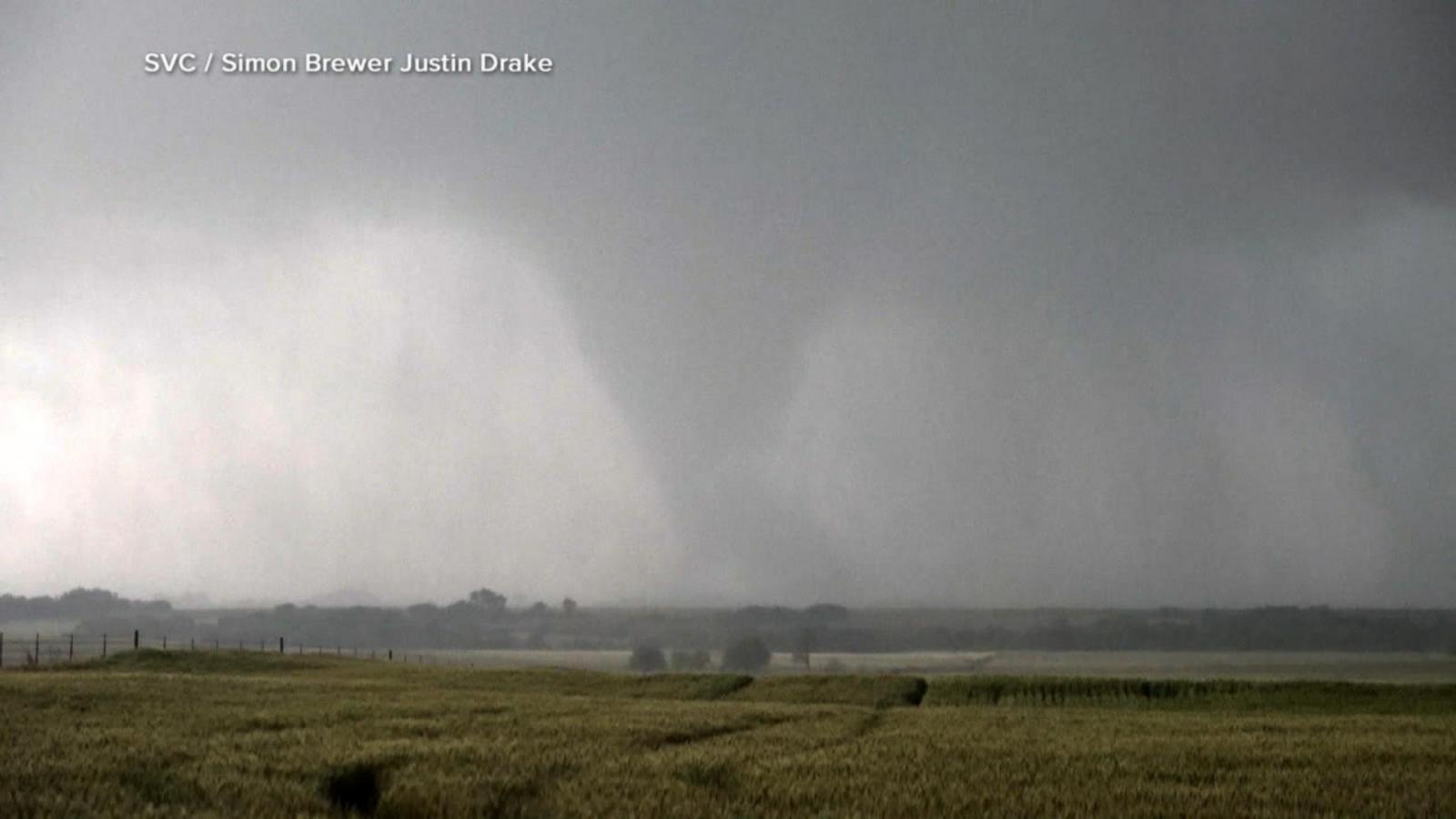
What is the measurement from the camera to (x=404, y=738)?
81.0 feet

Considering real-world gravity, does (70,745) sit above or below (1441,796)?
above

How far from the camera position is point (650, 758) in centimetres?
A: 2298

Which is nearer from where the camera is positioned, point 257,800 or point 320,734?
point 257,800

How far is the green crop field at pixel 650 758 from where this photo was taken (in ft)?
60.4

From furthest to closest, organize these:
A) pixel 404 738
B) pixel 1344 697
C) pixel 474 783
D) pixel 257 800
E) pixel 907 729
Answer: pixel 1344 697
pixel 907 729
pixel 404 738
pixel 474 783
pixel 257 800

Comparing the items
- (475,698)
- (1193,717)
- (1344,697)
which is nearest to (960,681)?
(1344,697)

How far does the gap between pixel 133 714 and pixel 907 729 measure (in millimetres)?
18843

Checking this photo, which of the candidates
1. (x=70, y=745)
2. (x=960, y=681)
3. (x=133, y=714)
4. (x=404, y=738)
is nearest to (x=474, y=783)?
(x=404, y=738)

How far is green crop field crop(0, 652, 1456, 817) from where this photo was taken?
18.4 metres

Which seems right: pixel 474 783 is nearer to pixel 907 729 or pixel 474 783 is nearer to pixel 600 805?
pixel 600 805

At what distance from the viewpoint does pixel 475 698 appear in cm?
3684

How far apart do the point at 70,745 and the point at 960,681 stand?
44.5m

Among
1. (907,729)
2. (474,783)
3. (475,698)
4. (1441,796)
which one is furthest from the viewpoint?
(475,698)

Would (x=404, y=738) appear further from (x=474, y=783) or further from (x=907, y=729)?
(x=907, y=729)
